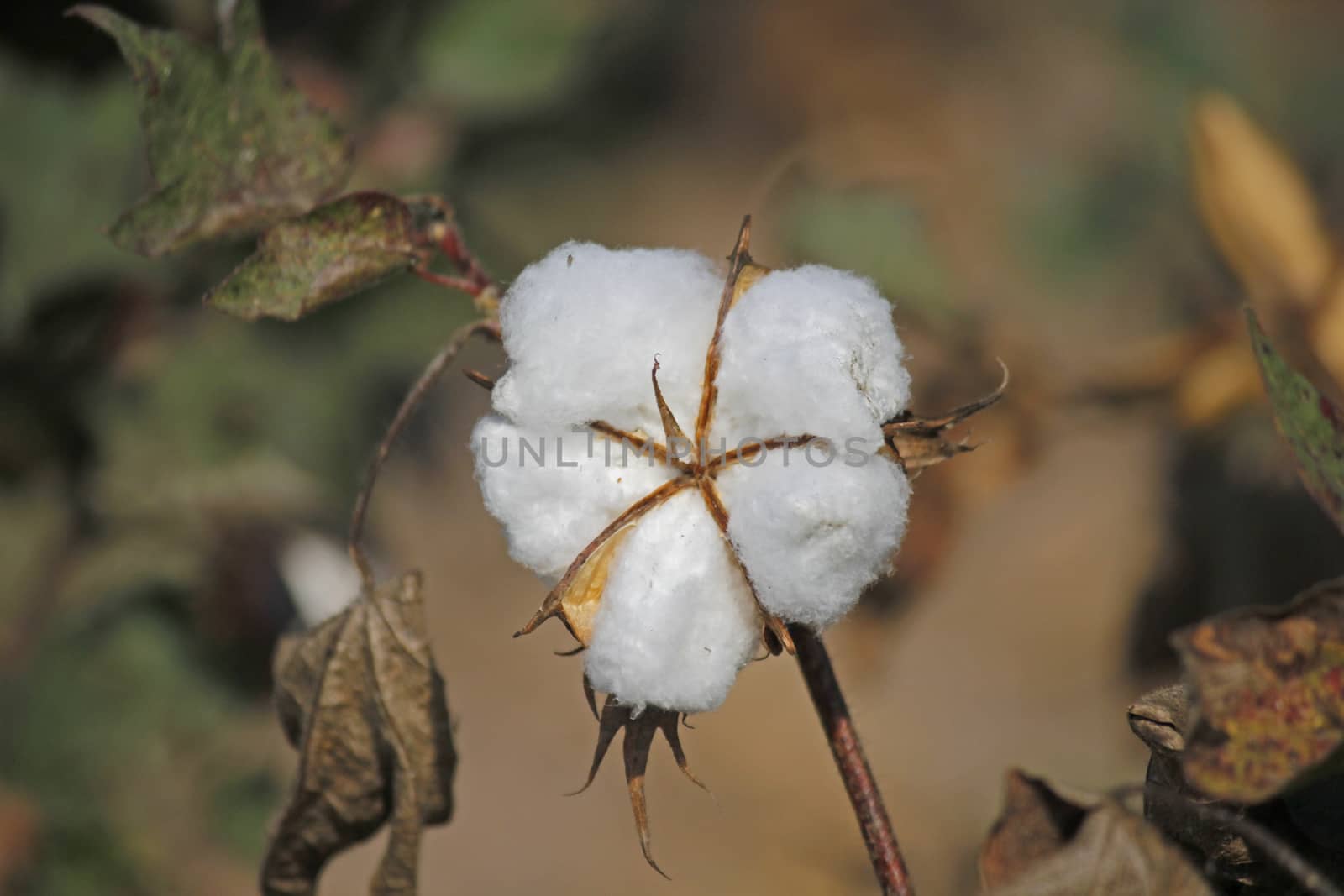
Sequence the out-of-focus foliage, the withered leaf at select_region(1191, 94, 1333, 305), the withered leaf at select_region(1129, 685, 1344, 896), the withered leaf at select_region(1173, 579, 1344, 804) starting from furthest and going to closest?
the out-of-focus foliage
the withered leaf at select_region(1191, 94, 1333, 305)
the withered leaf at select_region(1129, 685, 1344, 896)
the withered leaf at select_region(1173, 579, 1344, 804)

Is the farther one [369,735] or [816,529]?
[369,735]

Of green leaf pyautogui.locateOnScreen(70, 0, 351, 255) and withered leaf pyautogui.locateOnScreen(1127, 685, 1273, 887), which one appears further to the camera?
green leaf pyautogui.locateOnScreen(70, 0, 351, 255)

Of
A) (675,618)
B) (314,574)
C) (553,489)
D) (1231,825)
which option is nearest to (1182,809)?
(1231,825)

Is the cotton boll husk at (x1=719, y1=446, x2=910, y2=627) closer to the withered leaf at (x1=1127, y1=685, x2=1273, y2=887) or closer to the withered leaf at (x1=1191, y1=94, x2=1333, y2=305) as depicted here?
the withered leaf at (x1=1127, y1=685, x2=1273, y2=887)

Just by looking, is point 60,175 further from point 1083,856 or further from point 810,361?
point 1083,856

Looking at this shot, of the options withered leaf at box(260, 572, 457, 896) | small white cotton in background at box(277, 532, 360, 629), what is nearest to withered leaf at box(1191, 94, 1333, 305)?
withered leaf at box(260, 572, 457, 896)

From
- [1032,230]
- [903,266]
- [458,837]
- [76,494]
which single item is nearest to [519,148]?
[903,266]
